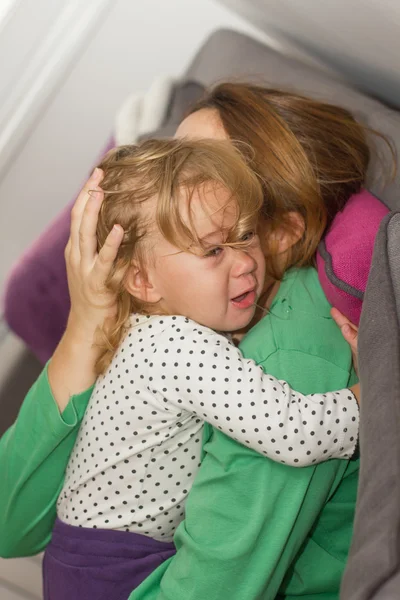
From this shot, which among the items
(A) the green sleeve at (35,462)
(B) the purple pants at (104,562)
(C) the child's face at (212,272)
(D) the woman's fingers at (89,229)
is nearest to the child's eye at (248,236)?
(C) the child's face at (212,272)

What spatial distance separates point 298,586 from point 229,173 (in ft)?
1.94

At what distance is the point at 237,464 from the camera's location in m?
1.03

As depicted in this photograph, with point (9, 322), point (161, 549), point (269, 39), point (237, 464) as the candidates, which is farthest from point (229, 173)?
point (269, 39)

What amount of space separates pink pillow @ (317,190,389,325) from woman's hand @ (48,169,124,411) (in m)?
0.30

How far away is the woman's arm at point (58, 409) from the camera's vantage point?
1.14 meters

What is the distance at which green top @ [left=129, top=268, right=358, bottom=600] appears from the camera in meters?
0.99

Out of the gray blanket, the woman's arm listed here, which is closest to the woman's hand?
the woman's arm

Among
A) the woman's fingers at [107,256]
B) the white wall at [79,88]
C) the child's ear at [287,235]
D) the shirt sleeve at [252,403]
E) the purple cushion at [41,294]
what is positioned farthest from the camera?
the white wall at [79,88]

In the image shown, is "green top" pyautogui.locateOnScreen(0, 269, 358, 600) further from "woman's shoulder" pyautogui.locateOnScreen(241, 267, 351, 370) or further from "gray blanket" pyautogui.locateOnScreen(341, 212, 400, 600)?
"gray blanket" pyautogui.locateOnScreen(341, 212, 400, 600)

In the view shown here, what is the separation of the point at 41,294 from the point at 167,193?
1.71ft

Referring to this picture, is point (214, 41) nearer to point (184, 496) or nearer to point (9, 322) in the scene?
point (9, 322)

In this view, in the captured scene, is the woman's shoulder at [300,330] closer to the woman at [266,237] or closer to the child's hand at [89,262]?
the woman at [266,237]

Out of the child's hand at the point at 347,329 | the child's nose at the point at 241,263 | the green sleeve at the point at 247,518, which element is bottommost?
the green sleeve at the point at 247,518

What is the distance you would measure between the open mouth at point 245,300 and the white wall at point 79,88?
1.02 meters
